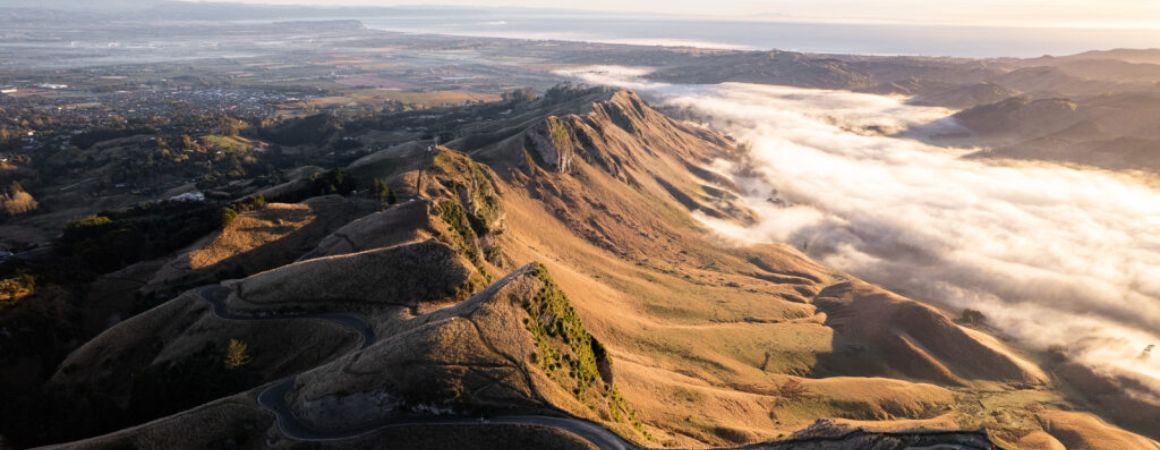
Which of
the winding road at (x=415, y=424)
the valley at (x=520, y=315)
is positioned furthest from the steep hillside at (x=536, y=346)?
the valley at (x=520, y=315)

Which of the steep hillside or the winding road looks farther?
the steep hillside

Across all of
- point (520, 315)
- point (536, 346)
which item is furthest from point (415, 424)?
point (520, 315)

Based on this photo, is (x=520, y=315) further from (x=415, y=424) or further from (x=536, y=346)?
(x=415, y=424)

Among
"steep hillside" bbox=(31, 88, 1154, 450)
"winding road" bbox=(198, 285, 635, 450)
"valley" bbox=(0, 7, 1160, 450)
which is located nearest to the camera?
"winding road" bbox=(198, 285, 635, 450)

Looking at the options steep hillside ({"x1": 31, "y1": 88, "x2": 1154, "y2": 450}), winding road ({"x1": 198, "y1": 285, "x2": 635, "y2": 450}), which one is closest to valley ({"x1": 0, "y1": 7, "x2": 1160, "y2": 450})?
winding road ({"x1": 198, "y1": 285, "x2": 635, "y2": 450})

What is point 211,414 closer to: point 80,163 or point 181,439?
point 181,439

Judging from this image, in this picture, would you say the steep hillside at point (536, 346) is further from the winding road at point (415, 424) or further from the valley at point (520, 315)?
the valley at point (520, 315)

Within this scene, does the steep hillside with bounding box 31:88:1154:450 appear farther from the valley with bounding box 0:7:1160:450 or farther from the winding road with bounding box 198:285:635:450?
the valley with bounding box 0:7:1160:450

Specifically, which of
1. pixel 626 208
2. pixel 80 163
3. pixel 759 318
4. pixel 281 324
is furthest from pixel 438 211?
pixel 80 163
